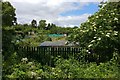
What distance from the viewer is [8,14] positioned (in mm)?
8719

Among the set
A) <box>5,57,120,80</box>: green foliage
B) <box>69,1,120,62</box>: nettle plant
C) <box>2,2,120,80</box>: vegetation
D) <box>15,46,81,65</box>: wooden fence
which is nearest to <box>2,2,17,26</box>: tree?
<box>2,2,120,80</box>: vegetation

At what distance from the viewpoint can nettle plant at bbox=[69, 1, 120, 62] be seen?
9328 mm

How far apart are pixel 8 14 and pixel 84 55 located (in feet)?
8.25

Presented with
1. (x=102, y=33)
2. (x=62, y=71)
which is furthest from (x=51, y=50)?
(x=62, y=71)

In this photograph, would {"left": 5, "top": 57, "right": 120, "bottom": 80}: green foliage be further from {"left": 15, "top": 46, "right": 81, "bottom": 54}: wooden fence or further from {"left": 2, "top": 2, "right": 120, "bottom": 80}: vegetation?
{"left": 15, "top": 46, "right": 81, "bottom": 54}: wooden fence

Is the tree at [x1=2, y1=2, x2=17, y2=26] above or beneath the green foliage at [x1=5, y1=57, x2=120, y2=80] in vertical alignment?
above

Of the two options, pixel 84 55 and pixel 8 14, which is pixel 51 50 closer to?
pixel 84 55

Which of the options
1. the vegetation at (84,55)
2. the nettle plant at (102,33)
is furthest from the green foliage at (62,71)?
the nettle plant at (102,33)

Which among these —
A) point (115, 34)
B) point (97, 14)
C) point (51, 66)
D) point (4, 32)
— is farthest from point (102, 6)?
point (4, 32)

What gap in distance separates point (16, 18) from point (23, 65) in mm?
2119

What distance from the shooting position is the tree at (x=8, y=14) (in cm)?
851

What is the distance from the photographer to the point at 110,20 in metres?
9.70

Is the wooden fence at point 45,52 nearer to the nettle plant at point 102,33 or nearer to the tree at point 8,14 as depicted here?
the nettle plant at point 102,33

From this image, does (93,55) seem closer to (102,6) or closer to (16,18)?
(102,6)
